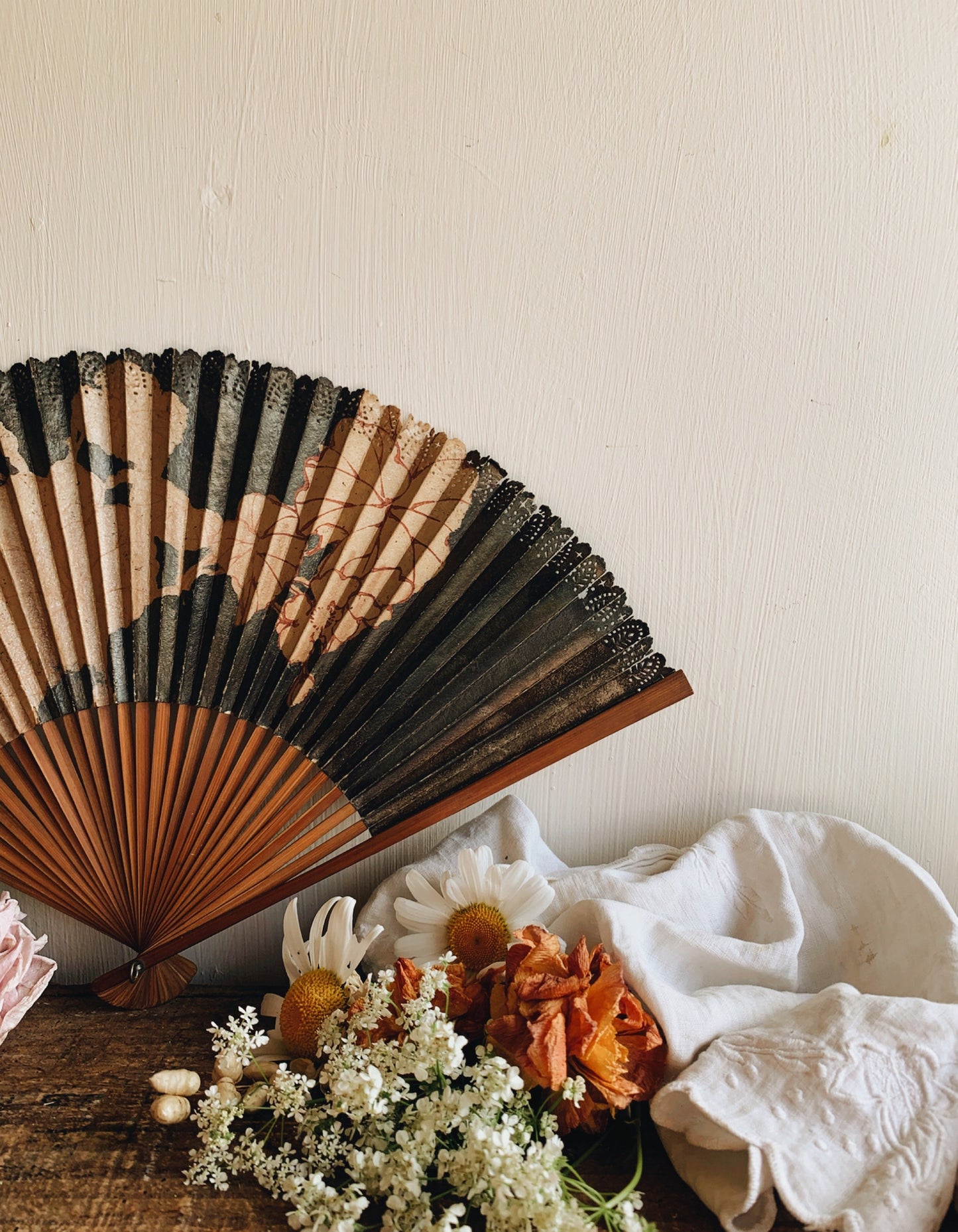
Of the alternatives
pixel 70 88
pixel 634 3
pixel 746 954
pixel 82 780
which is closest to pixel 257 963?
pixel 82 780

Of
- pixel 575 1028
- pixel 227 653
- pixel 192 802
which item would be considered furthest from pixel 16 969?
Result: pixel 575 1028

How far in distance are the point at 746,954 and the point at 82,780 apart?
0.65m

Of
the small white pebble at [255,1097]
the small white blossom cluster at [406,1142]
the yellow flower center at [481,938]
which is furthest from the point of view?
the yellow flower center at [481,938]

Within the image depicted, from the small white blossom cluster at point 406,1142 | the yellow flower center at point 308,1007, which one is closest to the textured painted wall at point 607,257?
the yellow flower center at point 308,1007

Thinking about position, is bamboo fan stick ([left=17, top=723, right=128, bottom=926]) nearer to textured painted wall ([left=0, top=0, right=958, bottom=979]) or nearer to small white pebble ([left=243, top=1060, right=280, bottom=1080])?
textured painted wall ([left=0, top=0, right=958, bottom=979])

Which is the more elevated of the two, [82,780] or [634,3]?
[634,3]

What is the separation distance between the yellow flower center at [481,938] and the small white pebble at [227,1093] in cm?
21

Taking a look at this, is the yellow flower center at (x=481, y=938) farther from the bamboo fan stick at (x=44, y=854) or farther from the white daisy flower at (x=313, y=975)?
the bamboo fan stick at (x=44, y=854)

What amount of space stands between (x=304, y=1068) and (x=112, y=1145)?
0.15 meters

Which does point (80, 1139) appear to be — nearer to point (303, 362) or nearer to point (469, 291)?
point (303, 362)

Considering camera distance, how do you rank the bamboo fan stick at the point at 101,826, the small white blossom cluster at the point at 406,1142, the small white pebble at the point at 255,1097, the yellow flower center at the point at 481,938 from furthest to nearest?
the bamboo fan stick at the point at 101,826 < the yellow flower center at the point at 481,938 < the small white pebble at the point at 255,1097 < the small white blossom cluster at the point at 406,1142

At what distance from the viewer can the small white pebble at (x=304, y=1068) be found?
77cm

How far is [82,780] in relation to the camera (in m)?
0.90

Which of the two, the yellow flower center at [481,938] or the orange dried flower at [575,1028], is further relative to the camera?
the yellow flower center at [481,938]
